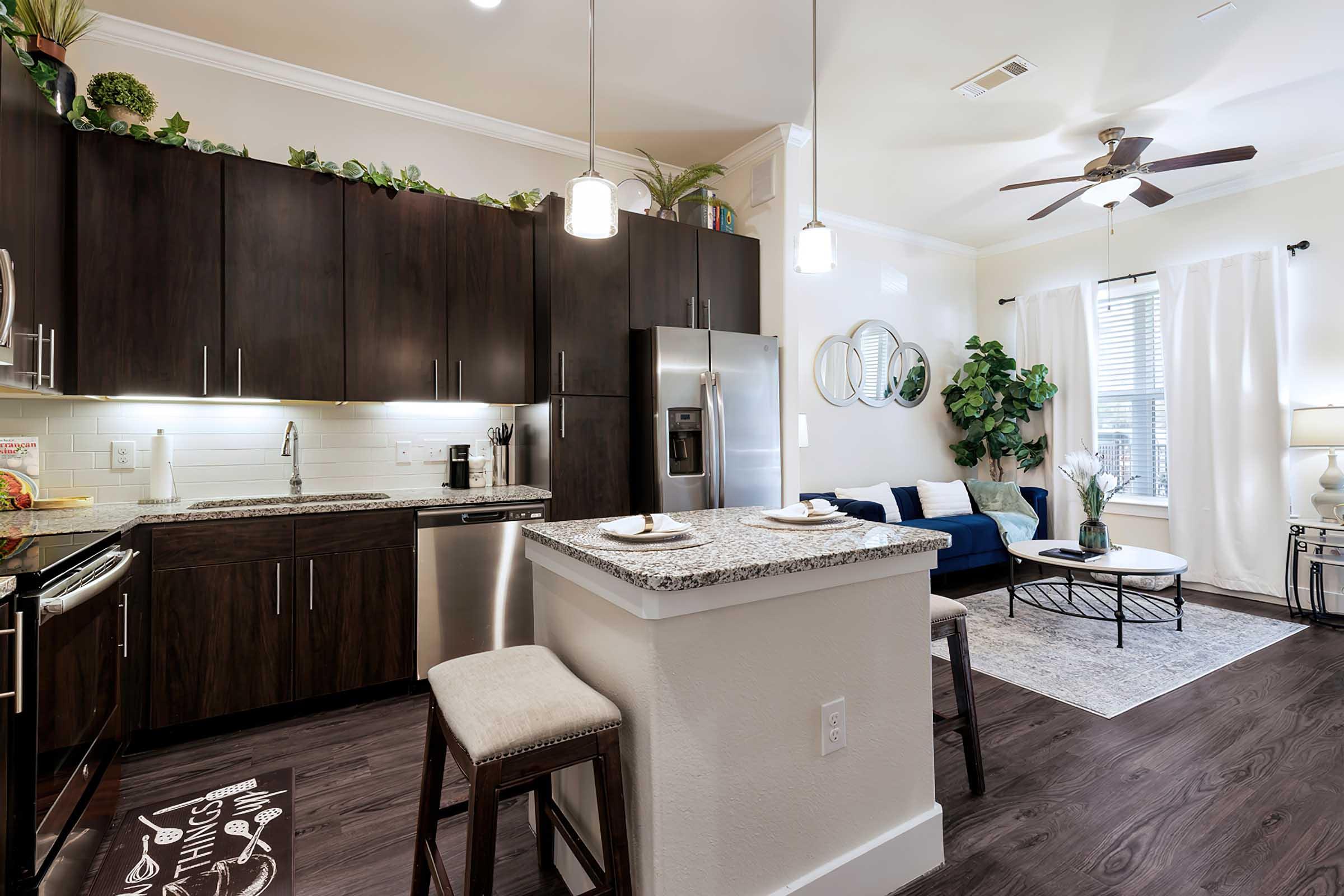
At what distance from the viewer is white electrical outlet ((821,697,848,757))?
155cm

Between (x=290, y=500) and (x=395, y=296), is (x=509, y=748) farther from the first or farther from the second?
(x=395, y=296)

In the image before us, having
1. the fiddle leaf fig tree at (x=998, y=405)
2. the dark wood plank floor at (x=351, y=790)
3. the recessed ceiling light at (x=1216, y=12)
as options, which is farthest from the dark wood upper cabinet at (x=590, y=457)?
the fiddle leaf fig tree at (x=998, y=405)

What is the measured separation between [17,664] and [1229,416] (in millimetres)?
6375

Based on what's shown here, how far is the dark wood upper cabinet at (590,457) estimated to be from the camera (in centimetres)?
324

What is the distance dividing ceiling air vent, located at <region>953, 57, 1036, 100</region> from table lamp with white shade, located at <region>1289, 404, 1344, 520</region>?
115 inches

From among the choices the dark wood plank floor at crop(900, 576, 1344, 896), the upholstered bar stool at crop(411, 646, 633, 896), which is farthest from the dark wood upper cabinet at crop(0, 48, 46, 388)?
the dark wood plank floor at crop(900, 576, 1344, 896)

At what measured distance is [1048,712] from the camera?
272 centimetres

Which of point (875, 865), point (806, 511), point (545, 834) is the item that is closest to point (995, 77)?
point (806, 511)

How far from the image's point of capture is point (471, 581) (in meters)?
3.00

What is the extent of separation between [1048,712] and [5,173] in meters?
4.26

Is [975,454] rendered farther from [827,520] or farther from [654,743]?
[654,743]

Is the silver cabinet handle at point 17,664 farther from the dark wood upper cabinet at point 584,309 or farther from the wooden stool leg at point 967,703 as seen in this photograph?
the wooden stool leg at point 967,703

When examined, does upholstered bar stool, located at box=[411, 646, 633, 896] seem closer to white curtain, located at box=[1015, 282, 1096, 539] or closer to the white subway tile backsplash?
the white subway tile backsplash

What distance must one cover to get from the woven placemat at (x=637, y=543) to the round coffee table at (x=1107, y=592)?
308 cm
